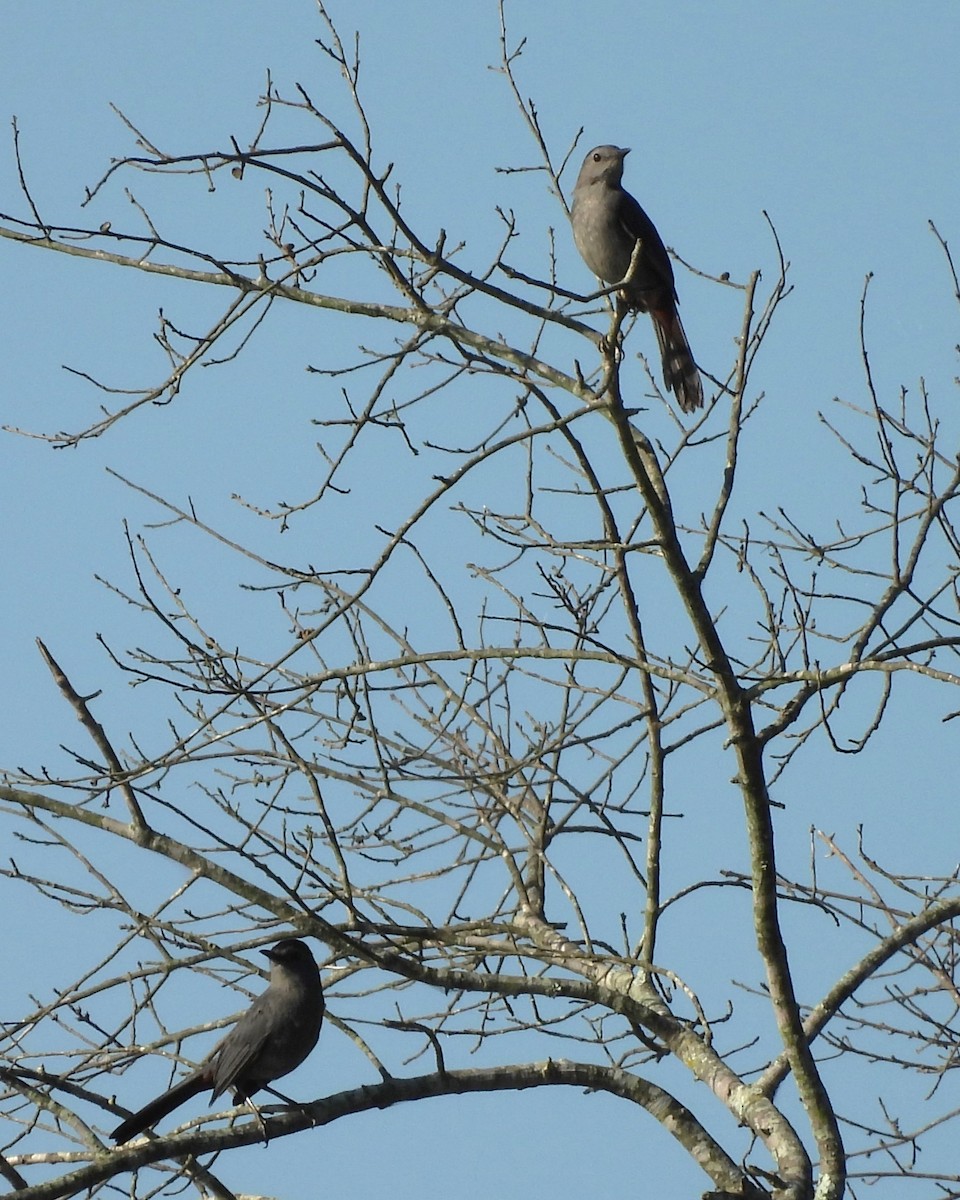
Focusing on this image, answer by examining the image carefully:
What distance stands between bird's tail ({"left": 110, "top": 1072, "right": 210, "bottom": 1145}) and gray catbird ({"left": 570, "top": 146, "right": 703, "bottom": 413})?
371 centimetres

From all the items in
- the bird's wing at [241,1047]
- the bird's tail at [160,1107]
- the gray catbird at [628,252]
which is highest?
the gray catbird at [628,252]

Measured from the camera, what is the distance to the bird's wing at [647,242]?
7.17m

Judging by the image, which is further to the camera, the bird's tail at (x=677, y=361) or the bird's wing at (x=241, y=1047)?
the bird's tail at (x=677, y=361)

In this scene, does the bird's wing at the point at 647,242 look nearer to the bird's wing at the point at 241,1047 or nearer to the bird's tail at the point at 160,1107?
the bird's wing at the point at 241,1047

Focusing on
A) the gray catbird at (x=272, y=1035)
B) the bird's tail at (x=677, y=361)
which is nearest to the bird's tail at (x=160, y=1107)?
the gray catbird at (x=272, y=1035)

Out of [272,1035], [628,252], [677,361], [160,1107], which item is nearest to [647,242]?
[628,252]

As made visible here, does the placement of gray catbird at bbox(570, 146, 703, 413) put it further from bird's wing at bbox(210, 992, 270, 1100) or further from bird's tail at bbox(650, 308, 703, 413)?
bird's wing at bbox(210, 992, 270, 1100)

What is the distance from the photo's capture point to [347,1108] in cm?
438

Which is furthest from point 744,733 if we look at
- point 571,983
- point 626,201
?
point 626,201

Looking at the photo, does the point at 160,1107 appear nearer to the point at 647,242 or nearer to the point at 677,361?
the point at 677,361

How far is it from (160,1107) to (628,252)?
443 centimetres

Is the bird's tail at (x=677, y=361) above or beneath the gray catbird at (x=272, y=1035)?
above

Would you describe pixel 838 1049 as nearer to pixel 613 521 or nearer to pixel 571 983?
pixel 571 983

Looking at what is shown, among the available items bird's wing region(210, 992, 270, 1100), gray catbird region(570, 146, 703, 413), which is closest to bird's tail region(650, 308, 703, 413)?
gray catbird region(570, 146, 703, 413)
